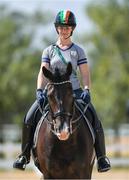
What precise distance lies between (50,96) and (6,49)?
1269 inches

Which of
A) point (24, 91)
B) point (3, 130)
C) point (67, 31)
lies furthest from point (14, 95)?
point (67, 31)

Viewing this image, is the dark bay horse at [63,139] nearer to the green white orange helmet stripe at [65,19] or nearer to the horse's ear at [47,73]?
the horse's ear at [47,73]

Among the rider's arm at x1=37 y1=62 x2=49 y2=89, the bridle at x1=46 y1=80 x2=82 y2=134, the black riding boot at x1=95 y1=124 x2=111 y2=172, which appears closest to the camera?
the bridle at x1=46 y1=80 x2=82 y2=134

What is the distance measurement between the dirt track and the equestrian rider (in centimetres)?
1104

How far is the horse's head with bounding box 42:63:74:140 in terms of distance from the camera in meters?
8.62

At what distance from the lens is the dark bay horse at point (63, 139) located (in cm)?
875

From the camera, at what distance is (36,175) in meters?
22.7

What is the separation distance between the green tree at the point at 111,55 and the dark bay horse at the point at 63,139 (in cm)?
2668

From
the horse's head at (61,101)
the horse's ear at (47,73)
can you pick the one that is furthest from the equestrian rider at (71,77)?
the horse's head at (61,101)

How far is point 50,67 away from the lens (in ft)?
31.4

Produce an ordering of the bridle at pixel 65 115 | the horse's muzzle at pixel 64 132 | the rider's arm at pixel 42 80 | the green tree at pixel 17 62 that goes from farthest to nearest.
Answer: the green tree at pixel 17 62, the rider's arm at pixel 42 80, the bridle at pixel 65 115, the horse's muzzle at pixel 64 132

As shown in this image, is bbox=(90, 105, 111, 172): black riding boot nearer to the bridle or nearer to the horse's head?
the bridle

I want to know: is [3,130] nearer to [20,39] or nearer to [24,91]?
[24,91]

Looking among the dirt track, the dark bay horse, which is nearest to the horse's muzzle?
the dark bay horse
